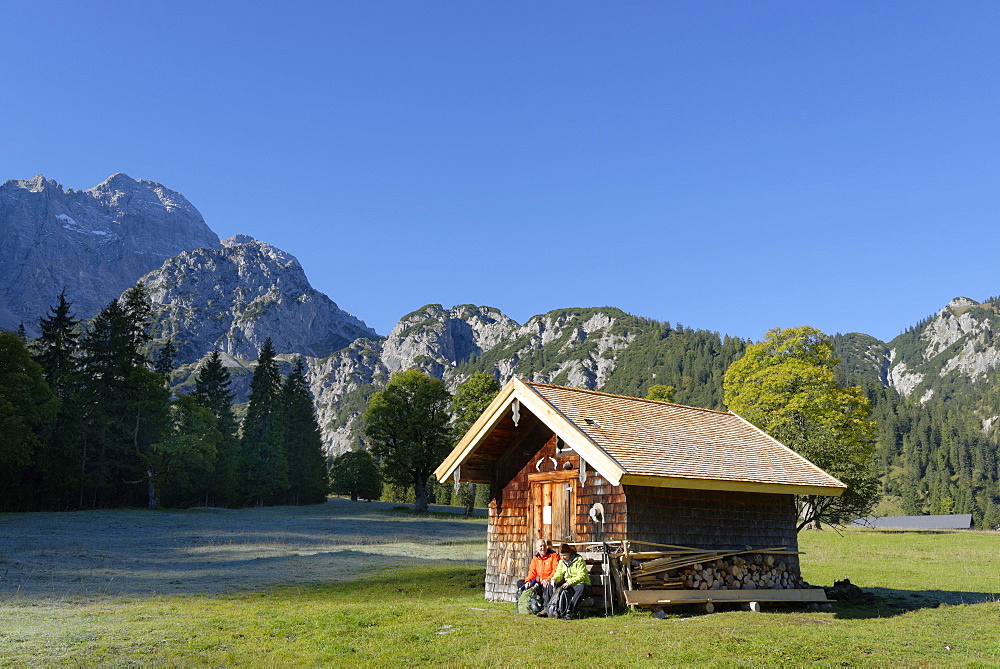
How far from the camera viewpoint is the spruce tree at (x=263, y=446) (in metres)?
80.6

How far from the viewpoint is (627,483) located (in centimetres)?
1634

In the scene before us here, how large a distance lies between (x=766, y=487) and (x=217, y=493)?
7441 cm

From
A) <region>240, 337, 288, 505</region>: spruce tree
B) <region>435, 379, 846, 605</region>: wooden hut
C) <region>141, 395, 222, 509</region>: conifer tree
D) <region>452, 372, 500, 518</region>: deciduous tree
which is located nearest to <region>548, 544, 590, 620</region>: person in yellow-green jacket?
<region>435, 379, 846, 605</region>: wooden hut

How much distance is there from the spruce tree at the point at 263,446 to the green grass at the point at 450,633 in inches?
2467

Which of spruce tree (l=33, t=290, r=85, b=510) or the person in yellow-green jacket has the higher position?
spruce tree (l=33, t=290, r=85, b=510)

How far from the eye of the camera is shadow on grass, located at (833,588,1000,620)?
57.6 feet

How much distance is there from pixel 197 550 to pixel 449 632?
24926mm

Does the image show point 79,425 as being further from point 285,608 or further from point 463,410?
point 285,608

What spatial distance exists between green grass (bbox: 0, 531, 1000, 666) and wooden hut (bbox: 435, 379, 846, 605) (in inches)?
64.5

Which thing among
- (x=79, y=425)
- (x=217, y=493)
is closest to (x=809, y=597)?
(x=79, y=425)

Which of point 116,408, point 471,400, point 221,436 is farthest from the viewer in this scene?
point 221,436

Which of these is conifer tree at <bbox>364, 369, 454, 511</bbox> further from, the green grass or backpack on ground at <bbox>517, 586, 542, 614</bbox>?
backpack on ground at <bbox>517, 586, 542, 614</bbox>

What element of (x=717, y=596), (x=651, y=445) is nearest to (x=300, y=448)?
(x=651, y=445)

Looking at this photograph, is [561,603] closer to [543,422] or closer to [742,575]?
[543,422]
